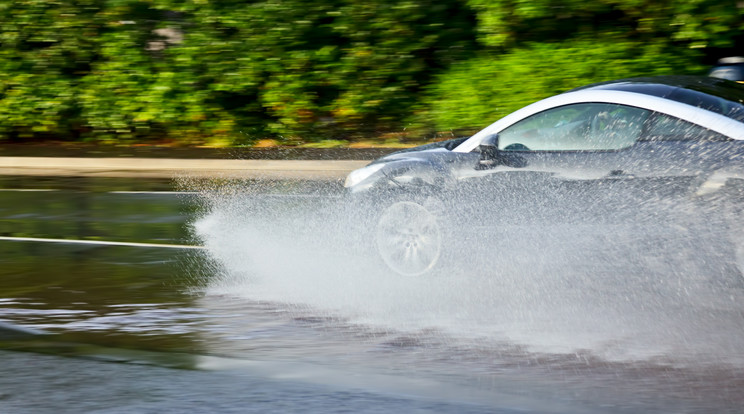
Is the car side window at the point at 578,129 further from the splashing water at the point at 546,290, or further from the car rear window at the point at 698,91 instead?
the splashing water at the point at 546,290

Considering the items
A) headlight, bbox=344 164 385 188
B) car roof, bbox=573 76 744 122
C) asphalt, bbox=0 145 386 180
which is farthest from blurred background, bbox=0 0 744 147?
car roof, bbox=573 76 744 122

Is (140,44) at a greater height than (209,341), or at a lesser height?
greater

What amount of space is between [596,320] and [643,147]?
124 centimetres

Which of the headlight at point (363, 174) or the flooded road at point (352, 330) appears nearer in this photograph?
the flooded road at point (352, 330)

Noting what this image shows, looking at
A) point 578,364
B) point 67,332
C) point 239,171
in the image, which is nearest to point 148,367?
point 67,332

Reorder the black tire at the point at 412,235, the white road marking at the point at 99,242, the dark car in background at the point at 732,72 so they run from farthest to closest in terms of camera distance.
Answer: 1. the dark car in background at the point at 732,72
2. the white road marking at the point at 99,242
3. the black tire at the point at 412,235

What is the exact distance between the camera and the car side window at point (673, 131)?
6980 mm

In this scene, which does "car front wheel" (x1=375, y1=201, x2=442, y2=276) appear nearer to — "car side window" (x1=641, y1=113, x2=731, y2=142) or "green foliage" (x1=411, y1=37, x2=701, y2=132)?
"car side window" (x1=641, y1=113, x2=731, y2=142)

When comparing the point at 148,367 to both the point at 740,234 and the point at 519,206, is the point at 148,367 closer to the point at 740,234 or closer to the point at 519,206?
the point at 519,206

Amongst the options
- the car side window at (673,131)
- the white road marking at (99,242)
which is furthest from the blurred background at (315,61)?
the car side window at (673,131)

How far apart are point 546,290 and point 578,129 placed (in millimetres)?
1149

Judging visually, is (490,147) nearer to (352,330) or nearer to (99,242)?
(352,330)

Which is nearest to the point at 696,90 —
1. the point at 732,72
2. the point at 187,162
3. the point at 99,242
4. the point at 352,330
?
the point at 352,330

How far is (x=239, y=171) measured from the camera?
15.9 m
